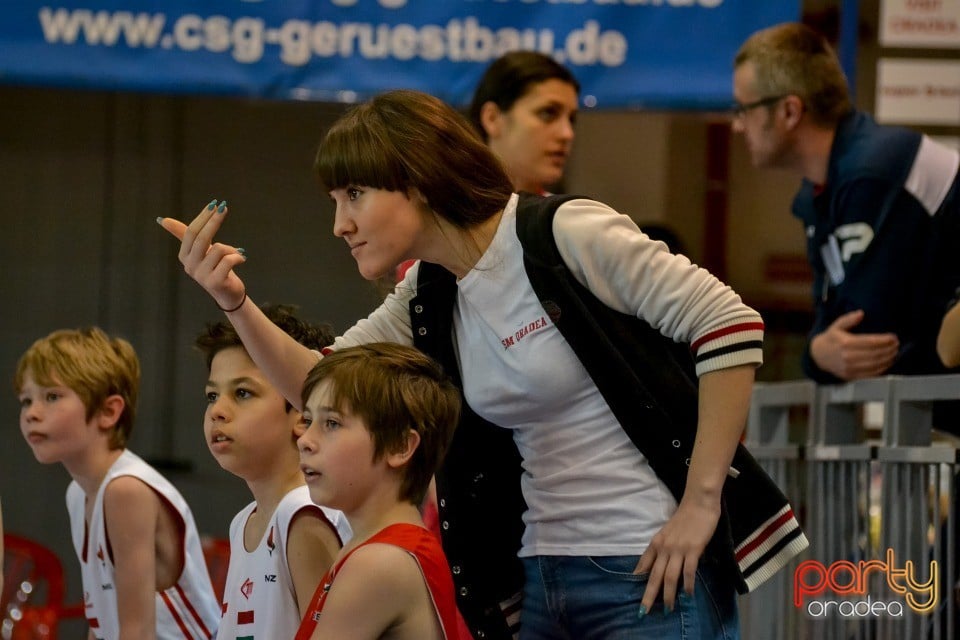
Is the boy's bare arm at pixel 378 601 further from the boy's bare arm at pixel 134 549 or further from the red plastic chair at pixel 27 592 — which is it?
the red plastic chair at pixel 27 592

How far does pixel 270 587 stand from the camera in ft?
9.04

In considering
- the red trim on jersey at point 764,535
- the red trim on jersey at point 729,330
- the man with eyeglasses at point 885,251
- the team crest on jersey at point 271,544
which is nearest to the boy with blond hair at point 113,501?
the team crest on jersey at point 271,544

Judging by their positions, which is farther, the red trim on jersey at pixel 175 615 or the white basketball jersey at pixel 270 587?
the red trim on jersey at pixel 175 615

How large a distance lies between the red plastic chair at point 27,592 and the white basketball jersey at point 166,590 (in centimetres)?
80

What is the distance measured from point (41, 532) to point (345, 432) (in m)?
3.97

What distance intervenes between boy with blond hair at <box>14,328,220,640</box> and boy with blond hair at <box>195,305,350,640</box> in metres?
0.44

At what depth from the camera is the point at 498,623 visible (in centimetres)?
247

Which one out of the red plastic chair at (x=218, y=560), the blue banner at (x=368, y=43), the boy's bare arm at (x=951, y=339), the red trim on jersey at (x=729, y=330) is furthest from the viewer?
the blue banner at (x=368, y=43)

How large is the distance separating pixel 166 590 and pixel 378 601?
1.39 metres

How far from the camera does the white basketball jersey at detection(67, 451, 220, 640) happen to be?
344 centimetres

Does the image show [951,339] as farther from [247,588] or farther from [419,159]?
[247,588]

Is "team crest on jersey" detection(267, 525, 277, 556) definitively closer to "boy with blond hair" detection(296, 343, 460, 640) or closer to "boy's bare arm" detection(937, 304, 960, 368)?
"boy with blond hair" detection(296, 343, 460, 640)

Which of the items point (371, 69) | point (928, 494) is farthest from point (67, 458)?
point (928, 494)

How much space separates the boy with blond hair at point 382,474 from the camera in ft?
7.50
